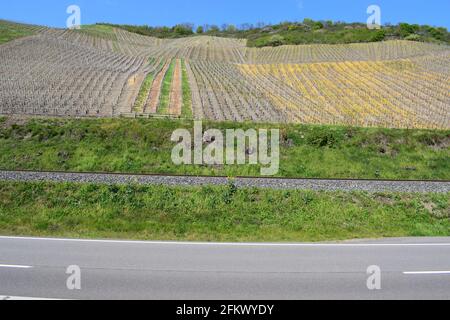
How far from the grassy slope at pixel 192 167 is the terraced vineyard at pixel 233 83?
4.66 meters

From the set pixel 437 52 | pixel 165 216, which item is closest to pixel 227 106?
pixel 165 216

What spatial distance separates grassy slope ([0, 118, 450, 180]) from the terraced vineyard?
466 centimetres

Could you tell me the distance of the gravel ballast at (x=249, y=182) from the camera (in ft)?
62.8

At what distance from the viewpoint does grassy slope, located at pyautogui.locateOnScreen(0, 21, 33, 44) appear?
66488 mm

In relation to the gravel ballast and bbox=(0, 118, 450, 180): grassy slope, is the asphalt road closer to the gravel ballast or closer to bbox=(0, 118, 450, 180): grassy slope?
the gravel ballast

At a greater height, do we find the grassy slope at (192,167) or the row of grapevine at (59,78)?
the row of grapevine at (59,78)

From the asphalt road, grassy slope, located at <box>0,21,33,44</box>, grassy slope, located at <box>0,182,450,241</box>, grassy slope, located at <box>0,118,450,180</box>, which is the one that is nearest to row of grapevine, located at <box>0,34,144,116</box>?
grassy slope, located at <box>0,21,33,44</box>

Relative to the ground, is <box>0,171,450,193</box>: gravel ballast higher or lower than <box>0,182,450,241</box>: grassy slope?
higher

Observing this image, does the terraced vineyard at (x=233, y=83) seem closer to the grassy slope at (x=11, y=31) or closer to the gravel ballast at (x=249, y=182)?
the grassy slope at (x=11, y=31)

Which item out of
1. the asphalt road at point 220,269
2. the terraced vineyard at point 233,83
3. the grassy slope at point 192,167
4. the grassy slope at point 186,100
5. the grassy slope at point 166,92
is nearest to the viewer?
the asphalt road at point 220,269

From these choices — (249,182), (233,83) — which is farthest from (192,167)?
(233,83)

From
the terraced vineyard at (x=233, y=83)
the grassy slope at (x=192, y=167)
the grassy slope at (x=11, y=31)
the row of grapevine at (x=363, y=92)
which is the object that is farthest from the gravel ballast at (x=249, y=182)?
the grassy slope at (x=11, y=31)

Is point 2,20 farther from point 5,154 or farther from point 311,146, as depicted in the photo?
point 311,146

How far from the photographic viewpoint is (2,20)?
291ft
